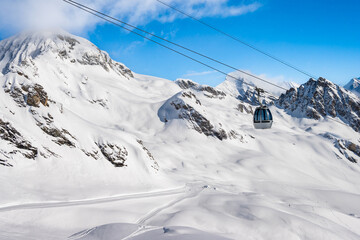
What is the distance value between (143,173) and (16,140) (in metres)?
17.9

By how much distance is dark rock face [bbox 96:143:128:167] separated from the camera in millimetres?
34719

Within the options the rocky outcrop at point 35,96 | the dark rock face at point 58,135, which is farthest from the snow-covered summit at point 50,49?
the dark rock face at point 58,135

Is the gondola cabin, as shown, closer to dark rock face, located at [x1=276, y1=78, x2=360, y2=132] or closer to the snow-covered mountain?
the snow-covered mountain

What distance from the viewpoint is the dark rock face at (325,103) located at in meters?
171

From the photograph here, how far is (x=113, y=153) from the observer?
35469 millimetres

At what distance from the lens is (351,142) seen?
112 m

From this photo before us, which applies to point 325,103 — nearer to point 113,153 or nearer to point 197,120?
point 197,120

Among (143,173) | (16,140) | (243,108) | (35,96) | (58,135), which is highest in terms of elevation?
(243,108)

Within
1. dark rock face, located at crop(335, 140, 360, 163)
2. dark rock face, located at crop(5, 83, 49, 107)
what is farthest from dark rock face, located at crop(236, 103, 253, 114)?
dark rock face, located at crop(5, 83, 49, 107)

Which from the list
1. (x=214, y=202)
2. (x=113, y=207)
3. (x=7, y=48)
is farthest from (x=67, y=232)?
(x=7, y=48)

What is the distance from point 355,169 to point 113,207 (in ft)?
348

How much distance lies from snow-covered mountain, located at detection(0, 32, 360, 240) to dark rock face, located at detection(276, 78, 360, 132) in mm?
77871

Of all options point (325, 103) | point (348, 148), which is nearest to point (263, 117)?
point (348, 148)

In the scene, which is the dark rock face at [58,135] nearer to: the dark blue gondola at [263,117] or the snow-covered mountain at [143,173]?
the snow-covered mountain at [143,173]
